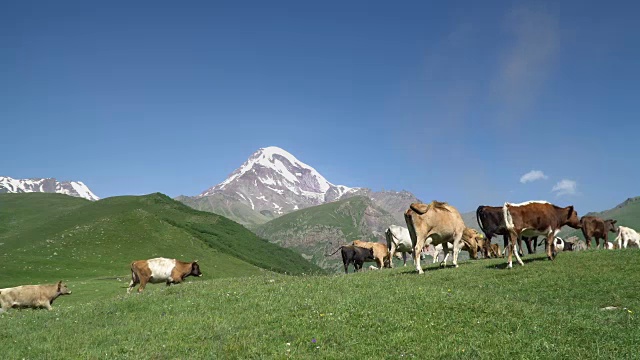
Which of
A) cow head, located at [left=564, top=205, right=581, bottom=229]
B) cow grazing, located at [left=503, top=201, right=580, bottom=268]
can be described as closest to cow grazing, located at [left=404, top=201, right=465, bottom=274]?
cow grazing, located at [left=503, top=201, right=580, bottom=268]

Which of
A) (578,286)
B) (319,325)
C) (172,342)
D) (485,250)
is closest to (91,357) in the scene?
(172,342)

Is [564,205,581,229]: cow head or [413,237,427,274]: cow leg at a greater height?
[564,205,581,229]: cow head

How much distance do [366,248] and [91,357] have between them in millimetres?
34131

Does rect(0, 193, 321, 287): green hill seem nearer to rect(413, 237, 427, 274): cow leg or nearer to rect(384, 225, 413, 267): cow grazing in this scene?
rect(413, 237, 427, 274): cow leg

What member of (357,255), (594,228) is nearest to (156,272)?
(357,255)

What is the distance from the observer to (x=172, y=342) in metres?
12.3

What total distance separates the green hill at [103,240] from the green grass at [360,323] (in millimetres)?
13713

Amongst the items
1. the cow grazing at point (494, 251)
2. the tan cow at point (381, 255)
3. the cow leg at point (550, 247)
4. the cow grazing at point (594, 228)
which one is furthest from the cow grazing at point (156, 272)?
the cow grazing at point (594, 228)

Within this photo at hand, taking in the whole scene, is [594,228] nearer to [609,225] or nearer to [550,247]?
[609,225]

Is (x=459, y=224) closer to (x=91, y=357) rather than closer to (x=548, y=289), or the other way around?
(x=548, y=289)

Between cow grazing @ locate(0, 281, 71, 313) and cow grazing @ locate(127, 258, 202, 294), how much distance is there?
5.06 m

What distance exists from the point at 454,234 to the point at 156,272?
71.3ft

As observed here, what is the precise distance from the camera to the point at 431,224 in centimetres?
2539

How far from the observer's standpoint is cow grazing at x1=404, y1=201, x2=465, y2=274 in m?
25.0
